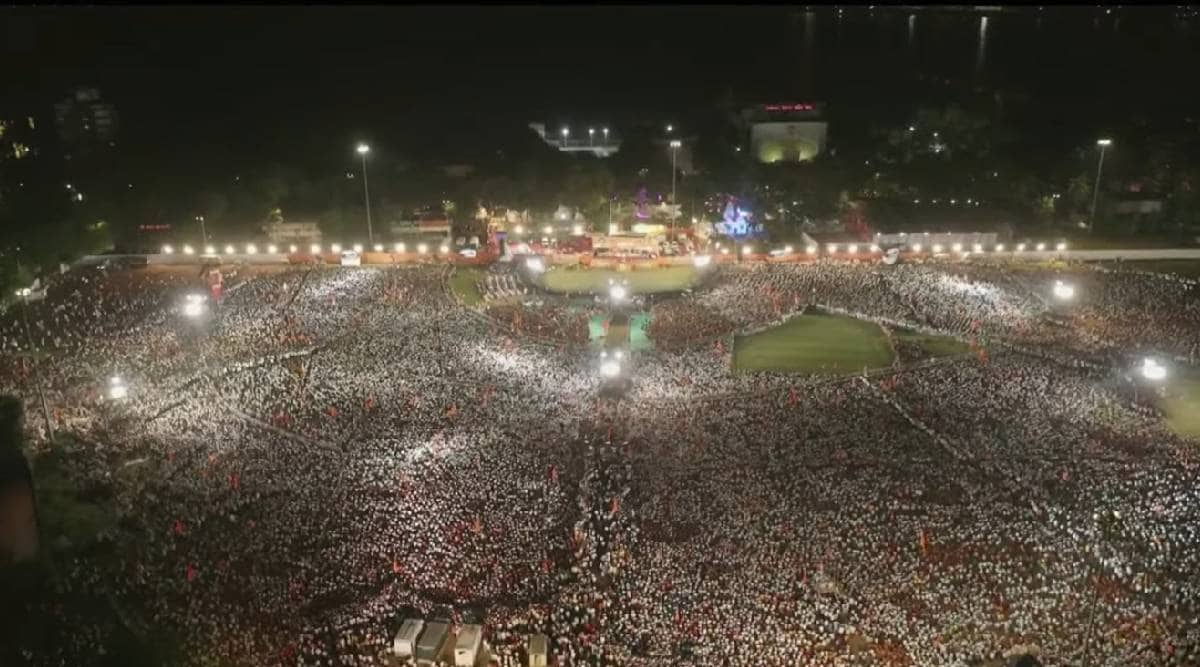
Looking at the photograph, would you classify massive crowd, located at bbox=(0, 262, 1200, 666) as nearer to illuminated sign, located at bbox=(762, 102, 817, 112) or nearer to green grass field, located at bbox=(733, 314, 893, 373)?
green grass field, located at bbox=(733, 314, 893, 373)

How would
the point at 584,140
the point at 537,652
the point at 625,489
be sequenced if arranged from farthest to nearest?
the point at 584,140
the point at 625,489
the point at 537,652

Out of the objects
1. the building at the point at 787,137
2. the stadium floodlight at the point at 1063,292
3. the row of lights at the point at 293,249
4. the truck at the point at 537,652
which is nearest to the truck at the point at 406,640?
the truck at the point at 537,652

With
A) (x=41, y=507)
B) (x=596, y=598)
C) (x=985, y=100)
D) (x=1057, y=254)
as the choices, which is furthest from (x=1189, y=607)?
(x=985, y=100)

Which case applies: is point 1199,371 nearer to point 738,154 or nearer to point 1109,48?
point 738,154

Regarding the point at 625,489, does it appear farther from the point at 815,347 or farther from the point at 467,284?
the point at 467,284

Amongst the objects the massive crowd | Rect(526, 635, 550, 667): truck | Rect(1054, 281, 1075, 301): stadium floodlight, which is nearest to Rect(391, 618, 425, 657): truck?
the massive crowd

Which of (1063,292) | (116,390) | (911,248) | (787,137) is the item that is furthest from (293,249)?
(1063,292)
